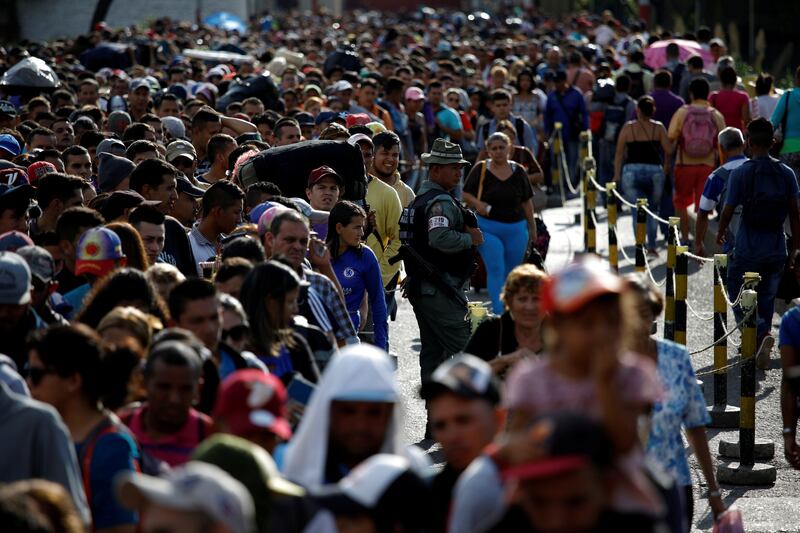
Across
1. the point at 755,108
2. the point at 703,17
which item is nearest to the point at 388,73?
the point at 755,108

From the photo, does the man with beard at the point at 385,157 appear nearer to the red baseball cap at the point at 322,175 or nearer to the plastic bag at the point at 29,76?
the red baseball cap at the point at 322,175

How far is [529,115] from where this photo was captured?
2291 cm

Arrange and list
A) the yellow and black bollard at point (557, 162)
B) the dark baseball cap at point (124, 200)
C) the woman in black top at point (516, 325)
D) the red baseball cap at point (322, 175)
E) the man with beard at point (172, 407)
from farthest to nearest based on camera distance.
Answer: the yellow and black bollard at point (557, 162) < the red baseball cap at point (322, 175) < the dark baseball cap at point (124, 200) < the woman in black top at point (516, 325) < the man with beard at point (172, 407)

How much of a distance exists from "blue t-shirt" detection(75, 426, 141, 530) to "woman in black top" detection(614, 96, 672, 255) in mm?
12806

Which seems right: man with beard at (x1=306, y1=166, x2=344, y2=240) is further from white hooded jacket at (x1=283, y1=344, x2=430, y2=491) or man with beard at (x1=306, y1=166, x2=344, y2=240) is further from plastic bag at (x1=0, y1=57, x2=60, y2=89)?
plastic bag at (x1=0, y1=57, x2=60, y2=89)

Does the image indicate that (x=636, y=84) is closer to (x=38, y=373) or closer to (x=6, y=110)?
(x=6, y=110)

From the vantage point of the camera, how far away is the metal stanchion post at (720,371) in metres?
10.7

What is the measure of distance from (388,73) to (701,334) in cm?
1382

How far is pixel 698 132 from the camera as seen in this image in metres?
17.2

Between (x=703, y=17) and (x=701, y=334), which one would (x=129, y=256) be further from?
(x=703, y=17)

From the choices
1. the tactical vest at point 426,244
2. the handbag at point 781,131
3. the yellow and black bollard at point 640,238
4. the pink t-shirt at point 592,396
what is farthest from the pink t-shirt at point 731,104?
the pink t-shirt at point 592,396

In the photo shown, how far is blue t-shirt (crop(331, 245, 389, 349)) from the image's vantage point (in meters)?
9.93

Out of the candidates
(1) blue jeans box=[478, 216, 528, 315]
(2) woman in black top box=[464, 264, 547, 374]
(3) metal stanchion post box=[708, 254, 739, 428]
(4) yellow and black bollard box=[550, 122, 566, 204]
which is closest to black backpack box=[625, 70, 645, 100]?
(4) yellow and black bollard box=[550, 122, 566, 204]

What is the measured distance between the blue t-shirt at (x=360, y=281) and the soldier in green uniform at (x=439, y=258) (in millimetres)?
741
